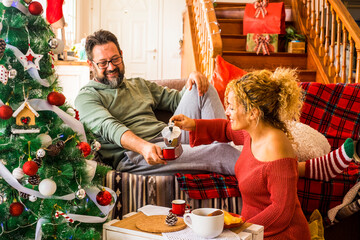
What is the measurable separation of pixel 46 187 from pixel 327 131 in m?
1.76

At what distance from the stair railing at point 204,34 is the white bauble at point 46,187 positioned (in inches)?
104

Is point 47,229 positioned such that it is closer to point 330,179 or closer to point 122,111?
point 122,111

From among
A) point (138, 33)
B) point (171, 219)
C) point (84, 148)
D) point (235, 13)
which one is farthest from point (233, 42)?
point (171, 219)

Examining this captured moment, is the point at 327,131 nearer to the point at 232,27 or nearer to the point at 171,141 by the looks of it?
the point at 171,141

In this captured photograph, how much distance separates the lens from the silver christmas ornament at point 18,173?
55.0 inches

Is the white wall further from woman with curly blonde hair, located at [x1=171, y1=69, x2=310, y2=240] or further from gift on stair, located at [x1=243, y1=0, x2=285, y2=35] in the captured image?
woman with curly blonde hair, located at [x1=171, y1=69, x2=310, y2=240]

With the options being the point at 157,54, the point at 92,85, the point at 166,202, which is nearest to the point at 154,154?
the point at 166,202

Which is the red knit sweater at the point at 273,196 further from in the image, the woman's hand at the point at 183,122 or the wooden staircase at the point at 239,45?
the wooden staircase at the point at 239,45

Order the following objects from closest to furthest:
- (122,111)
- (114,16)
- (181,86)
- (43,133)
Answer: (43,133), (122,111), (181,86), (114,16)

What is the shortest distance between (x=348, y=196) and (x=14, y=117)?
1566 millimetres

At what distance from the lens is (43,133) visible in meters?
1.47

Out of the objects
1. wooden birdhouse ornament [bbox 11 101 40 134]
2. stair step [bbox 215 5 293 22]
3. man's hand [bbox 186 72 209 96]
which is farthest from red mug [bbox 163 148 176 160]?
stair step [bbox 215 5 293 22]

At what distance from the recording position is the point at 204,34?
14.7 feet

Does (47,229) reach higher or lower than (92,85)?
lower
